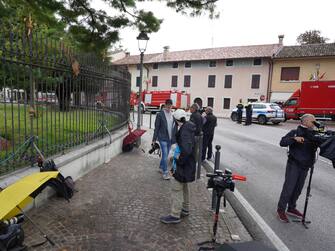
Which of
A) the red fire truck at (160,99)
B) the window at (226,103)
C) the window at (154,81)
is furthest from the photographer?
the window at (154,81)

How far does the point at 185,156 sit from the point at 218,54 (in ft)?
125

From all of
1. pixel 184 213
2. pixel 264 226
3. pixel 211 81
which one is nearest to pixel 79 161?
pixel 184 213

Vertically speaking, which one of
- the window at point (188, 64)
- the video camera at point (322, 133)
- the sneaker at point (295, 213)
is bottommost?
the sneaker at point (295, 213)

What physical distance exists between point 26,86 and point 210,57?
37.3 meters

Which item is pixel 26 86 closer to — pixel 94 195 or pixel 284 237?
pixel 94 195

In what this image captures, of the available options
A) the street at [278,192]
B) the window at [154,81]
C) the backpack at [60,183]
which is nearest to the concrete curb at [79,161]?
the backpack at [60,183]

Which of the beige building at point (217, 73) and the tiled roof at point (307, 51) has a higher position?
the tiled roof at point (307, 51)

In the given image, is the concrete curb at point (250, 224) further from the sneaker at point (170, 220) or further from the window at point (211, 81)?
the window at point (211, 81)

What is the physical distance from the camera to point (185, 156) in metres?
4.47

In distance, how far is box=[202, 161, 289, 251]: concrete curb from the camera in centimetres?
414

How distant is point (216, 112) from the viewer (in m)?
40.0

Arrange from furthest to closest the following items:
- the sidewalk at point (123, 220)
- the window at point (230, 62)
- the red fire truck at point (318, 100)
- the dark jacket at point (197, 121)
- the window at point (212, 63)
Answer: the window at point (212, 63) → the window at point (230, 62) → the red fire truck at point (318, 100) → the dark jacket at point (197, 121) → the sidewalk at point (123, 220)

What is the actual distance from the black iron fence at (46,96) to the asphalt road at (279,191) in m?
4.00

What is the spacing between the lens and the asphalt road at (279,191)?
4.42m
